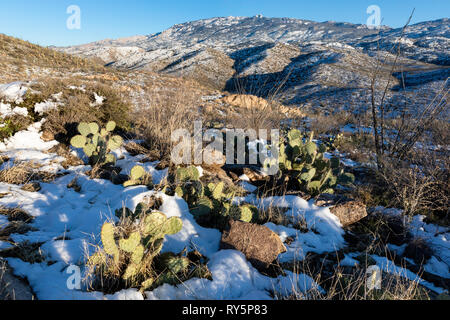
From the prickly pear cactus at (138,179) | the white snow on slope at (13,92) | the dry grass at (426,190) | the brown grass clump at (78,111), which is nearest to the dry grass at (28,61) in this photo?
the white snow on slope at (13,92)

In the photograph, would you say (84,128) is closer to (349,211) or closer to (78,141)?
(78,141)

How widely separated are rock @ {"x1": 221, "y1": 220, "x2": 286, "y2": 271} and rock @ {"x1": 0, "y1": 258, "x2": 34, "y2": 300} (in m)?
1.36

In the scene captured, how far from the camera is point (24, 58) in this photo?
546 inches

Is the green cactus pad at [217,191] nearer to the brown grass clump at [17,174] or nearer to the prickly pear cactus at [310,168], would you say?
the prickly pear cactus at [310,168]

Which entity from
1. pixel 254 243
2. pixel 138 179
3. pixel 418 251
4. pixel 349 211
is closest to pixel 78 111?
pixel 138 179

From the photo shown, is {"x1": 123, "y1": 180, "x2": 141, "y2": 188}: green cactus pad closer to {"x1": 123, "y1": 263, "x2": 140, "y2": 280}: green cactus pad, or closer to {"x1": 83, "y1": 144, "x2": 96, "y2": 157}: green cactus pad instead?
{"x1": 83, "y1": 144, "x2": 96, "y2": 157}: green cactus pad

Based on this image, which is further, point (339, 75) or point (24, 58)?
point (339, 75)

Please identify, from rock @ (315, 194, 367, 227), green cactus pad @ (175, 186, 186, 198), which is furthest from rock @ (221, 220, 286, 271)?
rock @ (315, 194, 367, 227)

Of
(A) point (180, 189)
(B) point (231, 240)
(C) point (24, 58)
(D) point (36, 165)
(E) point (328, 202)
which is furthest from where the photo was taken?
(C) point (24, 58)

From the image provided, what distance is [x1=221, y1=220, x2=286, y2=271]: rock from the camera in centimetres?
196
